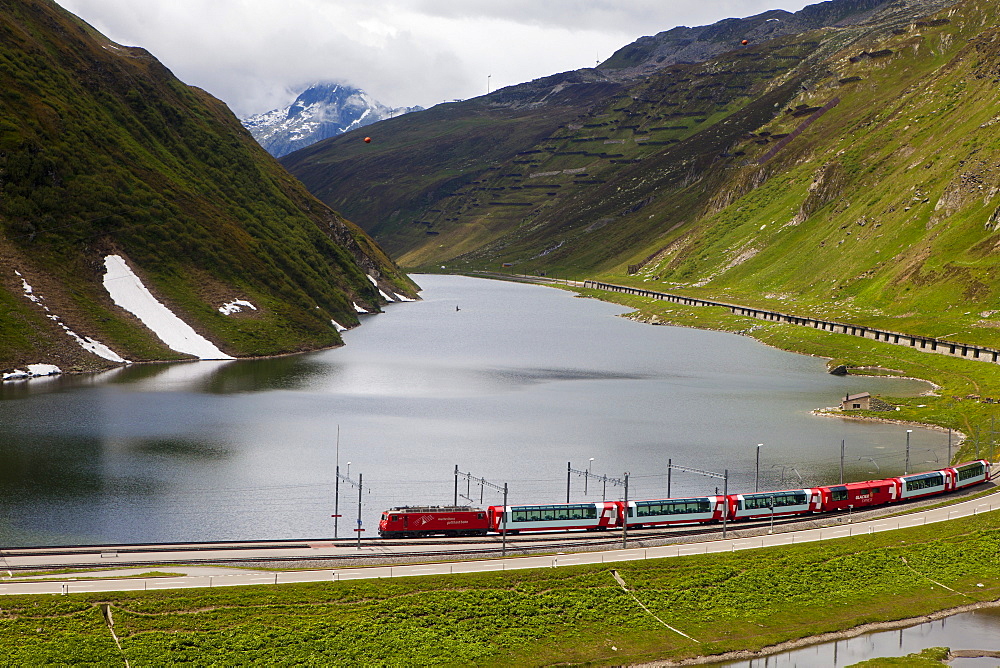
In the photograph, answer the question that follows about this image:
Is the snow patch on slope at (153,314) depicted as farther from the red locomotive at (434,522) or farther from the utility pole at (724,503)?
the utility pole at (724,503)

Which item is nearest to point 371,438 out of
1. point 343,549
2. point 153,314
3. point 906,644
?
point 343,549

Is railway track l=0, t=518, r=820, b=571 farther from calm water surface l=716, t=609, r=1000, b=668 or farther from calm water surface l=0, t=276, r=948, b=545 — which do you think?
calm water surface l=716, t=609, r=1000, b=668

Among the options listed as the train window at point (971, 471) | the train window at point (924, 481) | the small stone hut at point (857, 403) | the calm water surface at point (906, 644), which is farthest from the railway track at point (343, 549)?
the small stone hut at point (857, 403)

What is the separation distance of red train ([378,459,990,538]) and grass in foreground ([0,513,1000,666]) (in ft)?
26.4

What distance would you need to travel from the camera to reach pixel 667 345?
200 meters

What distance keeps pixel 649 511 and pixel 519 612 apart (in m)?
18.6

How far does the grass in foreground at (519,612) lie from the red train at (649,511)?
8.05 m

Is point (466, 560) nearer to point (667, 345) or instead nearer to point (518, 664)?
point (518, 664)

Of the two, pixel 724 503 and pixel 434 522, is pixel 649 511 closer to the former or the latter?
pixel 724 503

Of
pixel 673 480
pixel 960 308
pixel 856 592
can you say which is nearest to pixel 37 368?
pixel 673 480

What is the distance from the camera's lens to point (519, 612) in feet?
190

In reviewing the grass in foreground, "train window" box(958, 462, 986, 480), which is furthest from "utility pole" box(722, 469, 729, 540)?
"train window" box(958, 462, 986, 480)

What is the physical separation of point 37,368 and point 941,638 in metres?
121

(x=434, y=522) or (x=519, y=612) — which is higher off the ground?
(x=434, y=522)
